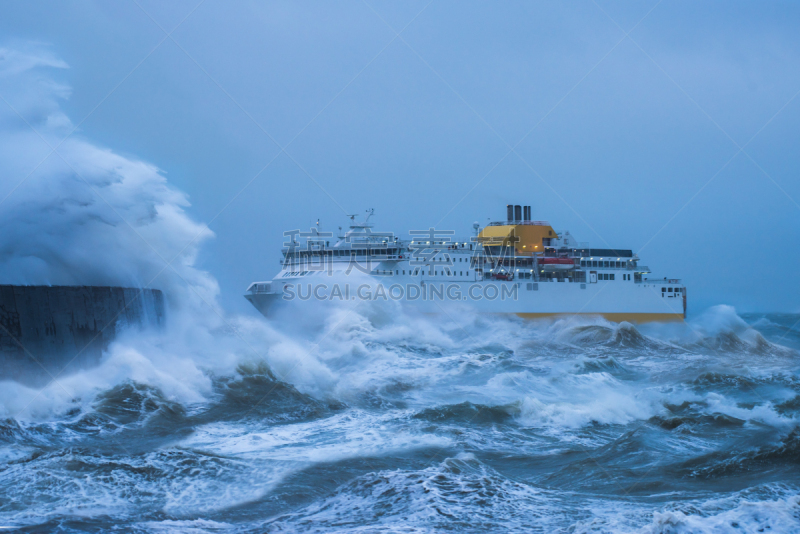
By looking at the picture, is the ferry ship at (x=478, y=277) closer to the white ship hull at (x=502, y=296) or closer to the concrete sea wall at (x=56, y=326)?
the white ship hull at (x=502, y=296)

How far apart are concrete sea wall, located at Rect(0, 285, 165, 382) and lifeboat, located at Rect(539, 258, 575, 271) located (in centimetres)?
3162

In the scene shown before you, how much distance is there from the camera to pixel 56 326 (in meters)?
13.2

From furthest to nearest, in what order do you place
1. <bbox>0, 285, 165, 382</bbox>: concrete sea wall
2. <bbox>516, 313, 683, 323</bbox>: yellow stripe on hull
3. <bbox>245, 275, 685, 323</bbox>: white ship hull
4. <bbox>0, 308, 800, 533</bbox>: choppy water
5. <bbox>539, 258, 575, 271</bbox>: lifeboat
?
<bbox>539, 258, 575, 271</bbox>: lifeboat → <bbox>516, 313, 683, 323</bbox>: yellow stripe on hull → <bbox>245, 275, 685, 323</bbox>: white ship hull → <bbox>0, 285, 165, 382</bbox>: concrete sea wall → <bbox>0, 308, 800, 533</bbox>: choppy water

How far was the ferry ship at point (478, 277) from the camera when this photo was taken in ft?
115

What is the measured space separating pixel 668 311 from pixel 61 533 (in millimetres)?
44477

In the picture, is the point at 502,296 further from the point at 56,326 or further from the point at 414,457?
the point at 414,457

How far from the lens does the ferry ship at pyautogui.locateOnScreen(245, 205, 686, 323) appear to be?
115 ft

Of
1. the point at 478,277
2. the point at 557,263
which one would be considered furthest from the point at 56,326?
the point at 557,263

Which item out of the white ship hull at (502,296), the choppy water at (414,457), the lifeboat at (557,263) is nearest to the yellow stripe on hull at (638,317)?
the white ship hull at (502,296)

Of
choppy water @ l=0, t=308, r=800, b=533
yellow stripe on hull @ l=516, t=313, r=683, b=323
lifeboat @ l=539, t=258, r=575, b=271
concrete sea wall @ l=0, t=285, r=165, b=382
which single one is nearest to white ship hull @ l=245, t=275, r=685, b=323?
yellow stripe on hull @ l=516, t=313, r=683, b=323

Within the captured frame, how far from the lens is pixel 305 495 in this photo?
7.65 metres

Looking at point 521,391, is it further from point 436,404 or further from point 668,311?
point 668,311

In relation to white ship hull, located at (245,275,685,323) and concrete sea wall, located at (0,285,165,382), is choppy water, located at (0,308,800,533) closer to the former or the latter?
concrete sea wall, located at (0,285,165,382)

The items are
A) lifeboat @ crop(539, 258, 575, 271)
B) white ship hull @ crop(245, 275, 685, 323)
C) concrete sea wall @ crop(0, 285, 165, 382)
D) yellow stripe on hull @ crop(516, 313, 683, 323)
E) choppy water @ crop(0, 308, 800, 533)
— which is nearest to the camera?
choppy water @ crop(0, 308, 800, 533)
